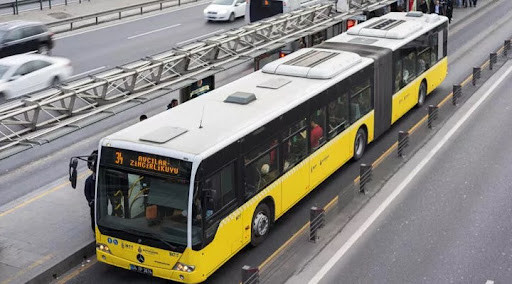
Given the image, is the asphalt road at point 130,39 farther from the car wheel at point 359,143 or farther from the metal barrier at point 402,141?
the metal barrier at point 402,141

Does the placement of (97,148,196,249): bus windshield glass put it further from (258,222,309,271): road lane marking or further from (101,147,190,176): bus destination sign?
(258,222,309,271): road lane marking

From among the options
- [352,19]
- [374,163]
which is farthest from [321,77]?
[352,19]

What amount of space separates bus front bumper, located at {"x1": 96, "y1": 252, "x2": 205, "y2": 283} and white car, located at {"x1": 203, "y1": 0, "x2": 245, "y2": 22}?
29.9m

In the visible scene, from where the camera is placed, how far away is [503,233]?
16344 mm

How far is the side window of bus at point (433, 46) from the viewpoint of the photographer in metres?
25.4

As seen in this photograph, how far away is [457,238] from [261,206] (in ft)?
13.6

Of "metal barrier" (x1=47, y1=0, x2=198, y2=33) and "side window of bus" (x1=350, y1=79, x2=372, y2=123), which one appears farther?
"metal barrier" (x1=47, y1=0, x2=198, y2=33)

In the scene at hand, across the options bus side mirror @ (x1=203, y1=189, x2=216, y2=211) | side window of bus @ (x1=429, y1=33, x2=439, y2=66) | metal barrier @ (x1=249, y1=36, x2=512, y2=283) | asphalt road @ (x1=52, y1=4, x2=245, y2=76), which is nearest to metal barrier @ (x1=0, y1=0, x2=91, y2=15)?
asphalt road @ (x1=52, y1=4, x2=245, y2=76)

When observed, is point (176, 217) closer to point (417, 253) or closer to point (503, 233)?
point (417, 253)

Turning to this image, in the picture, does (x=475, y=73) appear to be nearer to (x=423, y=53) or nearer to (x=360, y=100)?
(x=423, y=53)

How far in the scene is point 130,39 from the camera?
38688 mm

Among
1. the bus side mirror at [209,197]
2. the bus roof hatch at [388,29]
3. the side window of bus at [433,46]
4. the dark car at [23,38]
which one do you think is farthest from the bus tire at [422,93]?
the dark car at [23,38]

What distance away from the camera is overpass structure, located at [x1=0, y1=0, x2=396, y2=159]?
1492 cm

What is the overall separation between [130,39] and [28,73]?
11.3 m
